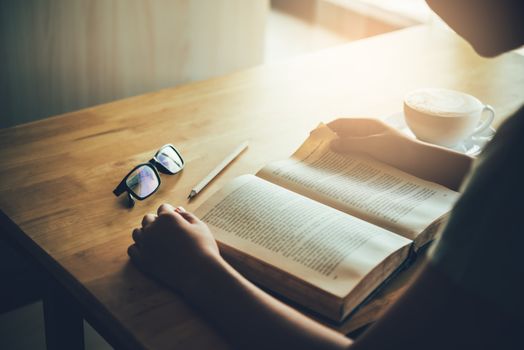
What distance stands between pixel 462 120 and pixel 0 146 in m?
0.86

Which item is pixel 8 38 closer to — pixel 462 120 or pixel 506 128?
pixel 462 120

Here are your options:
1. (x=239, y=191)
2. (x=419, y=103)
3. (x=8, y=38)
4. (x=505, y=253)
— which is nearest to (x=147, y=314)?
(x=239, y=191)

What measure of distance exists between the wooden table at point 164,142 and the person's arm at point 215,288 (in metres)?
0.02

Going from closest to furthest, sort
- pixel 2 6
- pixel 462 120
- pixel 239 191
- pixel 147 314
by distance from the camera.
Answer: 1. pixel 147 314
2. pixel 239 191
3. pixel 462 120
4. pixel 2 6

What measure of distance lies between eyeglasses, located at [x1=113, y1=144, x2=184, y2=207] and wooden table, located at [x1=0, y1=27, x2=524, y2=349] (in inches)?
0.6

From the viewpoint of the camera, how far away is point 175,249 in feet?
2.90

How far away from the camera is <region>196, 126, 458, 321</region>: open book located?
843 millimetres

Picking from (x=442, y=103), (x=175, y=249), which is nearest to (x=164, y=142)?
(x=175, y=249)

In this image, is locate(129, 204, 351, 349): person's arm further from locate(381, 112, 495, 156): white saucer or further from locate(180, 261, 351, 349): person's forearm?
locate(381, 112, 495, 156): white saucer

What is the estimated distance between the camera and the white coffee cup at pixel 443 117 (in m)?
1.21

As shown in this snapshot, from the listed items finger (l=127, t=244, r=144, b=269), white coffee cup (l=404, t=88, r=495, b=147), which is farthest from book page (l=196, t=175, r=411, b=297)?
white coffee cup (l=404, t=88, r=495, b=147)

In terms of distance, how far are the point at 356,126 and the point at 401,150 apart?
0.10 meters

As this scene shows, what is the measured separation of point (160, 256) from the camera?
0.89 m

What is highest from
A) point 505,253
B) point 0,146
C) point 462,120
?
point 505,253
